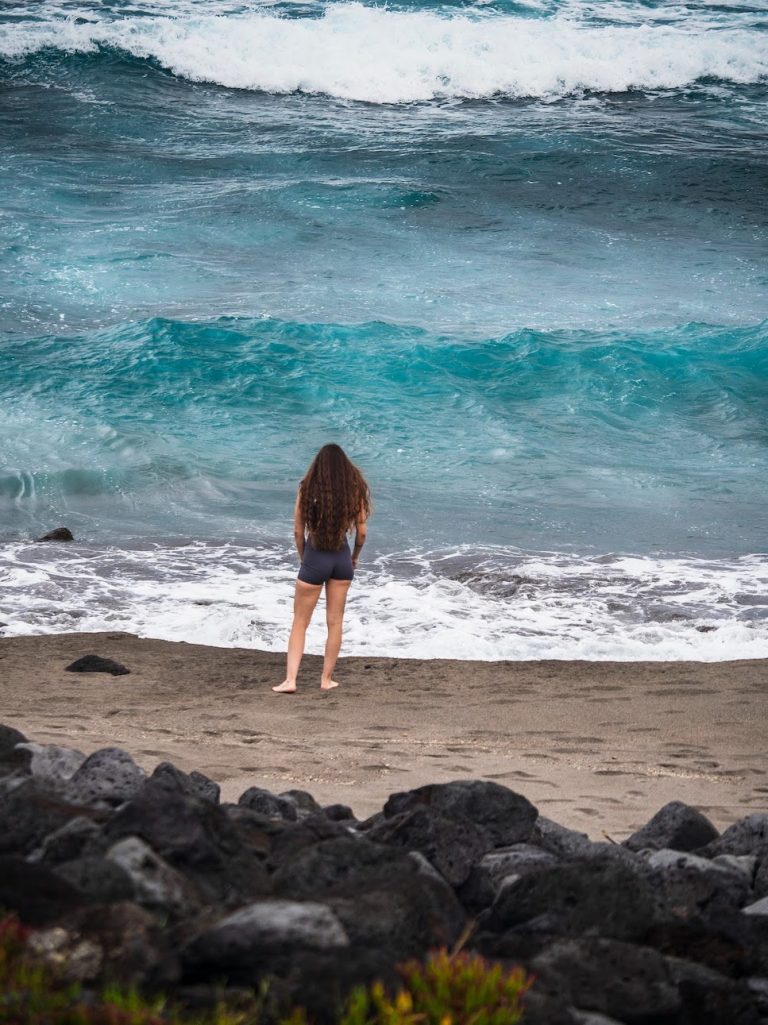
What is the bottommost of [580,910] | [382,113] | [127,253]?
[580,910]

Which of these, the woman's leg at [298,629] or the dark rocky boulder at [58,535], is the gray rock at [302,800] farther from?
the dark rocky boulder at [58,535]

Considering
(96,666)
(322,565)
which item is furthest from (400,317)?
(96,666)

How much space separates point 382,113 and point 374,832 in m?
31.9

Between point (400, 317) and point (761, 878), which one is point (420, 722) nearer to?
point (761, 878)

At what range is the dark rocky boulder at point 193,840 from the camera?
3385 mm

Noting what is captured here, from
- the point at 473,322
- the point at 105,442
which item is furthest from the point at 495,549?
the point at 473,322

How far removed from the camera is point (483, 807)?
13.8 ft

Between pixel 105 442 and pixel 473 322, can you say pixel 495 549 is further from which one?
pixel 473 322

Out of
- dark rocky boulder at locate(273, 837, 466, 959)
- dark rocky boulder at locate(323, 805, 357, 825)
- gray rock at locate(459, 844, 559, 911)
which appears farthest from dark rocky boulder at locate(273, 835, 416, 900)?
dark rocky boulder at locate(323, 805, 357, 825)

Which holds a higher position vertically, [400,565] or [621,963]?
[621,963]

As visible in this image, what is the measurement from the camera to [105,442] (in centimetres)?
1705

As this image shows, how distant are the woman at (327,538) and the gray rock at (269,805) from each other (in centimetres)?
311

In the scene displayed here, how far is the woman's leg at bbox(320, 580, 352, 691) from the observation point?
7.79 meters

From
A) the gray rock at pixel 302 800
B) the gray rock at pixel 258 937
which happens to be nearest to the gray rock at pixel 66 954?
the gray rock at pixel 258 937
